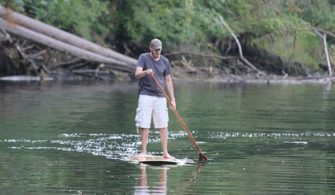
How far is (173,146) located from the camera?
16.4m

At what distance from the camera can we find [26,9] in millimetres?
40969

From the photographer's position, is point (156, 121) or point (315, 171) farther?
point (156, 121)

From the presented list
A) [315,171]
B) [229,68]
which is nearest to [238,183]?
[315,171]

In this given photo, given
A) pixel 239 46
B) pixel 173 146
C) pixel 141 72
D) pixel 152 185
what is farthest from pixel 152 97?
pixel 239 46

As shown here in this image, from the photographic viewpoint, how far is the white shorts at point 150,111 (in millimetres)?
14742

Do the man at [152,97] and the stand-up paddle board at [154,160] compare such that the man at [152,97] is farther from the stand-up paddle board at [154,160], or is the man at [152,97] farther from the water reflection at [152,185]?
the water reflection at [152,185]

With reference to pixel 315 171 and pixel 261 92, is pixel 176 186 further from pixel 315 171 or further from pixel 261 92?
pixel 261 92

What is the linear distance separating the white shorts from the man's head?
2.02 feet

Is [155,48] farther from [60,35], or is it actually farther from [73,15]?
[73,15]

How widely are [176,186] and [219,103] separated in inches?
619

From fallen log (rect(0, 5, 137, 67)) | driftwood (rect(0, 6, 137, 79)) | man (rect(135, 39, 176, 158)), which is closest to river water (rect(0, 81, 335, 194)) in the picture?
man (rect(135, 39, 176, 158))

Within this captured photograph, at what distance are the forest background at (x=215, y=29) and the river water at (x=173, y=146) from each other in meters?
13.8

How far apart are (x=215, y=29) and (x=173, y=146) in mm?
29434

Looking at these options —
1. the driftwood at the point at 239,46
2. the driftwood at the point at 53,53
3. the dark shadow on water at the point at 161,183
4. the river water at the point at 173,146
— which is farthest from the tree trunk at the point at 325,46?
the dark shadow on water at the point at 161,183
